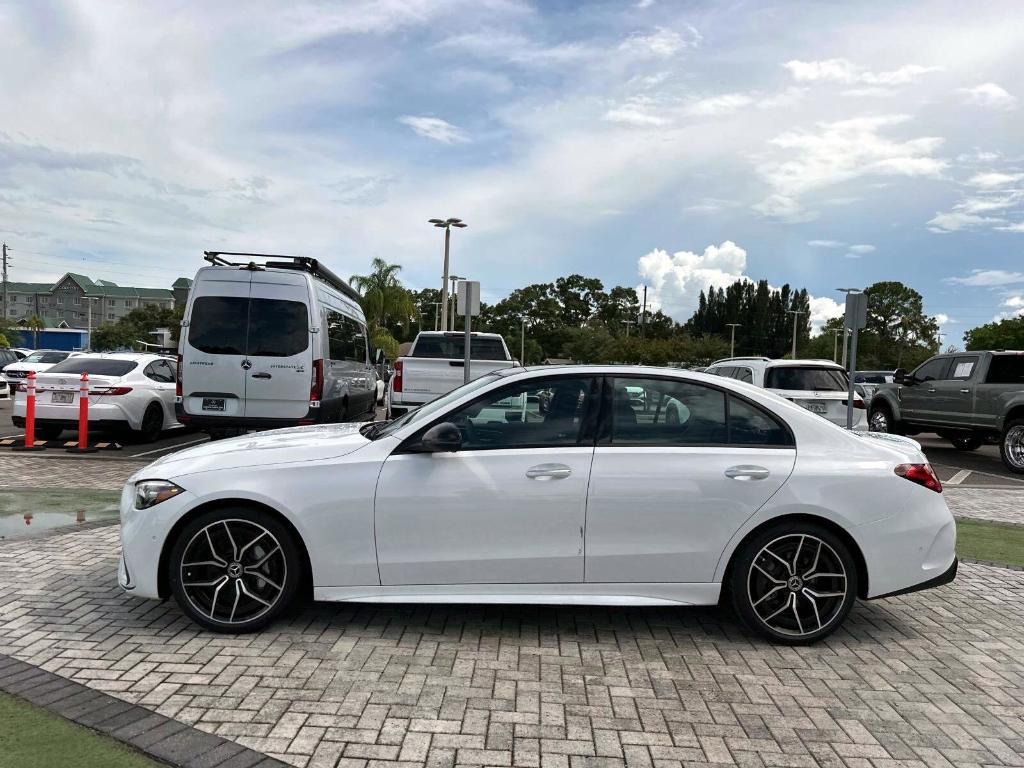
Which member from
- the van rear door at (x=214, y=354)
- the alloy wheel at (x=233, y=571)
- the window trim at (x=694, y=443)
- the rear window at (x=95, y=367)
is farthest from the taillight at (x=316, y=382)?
the window trim at (x=694, y=443)

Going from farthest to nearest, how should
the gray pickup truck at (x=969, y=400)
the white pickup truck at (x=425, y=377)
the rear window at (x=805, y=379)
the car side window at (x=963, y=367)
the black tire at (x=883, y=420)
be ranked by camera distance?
the black tire at (x=883, y=420) → the car side window at (x=963, y=367) → the gray pickup truck at (x=969, y=400) → the white pickup truck at (x=425, y=377) → the rear window at (x=805, y=379)

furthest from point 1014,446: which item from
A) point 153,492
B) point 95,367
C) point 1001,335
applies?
point 1001,335

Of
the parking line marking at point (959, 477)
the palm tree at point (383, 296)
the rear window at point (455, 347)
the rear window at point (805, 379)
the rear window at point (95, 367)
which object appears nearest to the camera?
the parking line marking at point (959, 477)

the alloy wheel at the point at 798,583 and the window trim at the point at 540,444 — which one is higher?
the window trim at the point at 540,444

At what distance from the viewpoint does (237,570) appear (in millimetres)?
4168

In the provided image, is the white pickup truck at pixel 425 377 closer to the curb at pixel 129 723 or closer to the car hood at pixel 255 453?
the car hood at pixel 255 453

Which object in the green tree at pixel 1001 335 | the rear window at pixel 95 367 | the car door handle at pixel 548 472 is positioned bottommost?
the car door handle at pixel 548 472

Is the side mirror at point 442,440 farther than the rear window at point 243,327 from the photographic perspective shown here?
No

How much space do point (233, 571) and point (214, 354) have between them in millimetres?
6874

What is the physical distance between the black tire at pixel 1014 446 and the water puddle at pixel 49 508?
43.3 ft

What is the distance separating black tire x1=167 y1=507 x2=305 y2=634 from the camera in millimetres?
4113

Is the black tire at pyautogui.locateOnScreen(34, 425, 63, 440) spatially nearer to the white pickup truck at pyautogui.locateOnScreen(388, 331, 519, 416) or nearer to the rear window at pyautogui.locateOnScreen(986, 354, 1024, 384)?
the white pickup truck at pyautogui.locateOnScreen(388, 331, 519, 416)

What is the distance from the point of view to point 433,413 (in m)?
4.36

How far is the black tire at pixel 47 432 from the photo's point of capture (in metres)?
12.1
